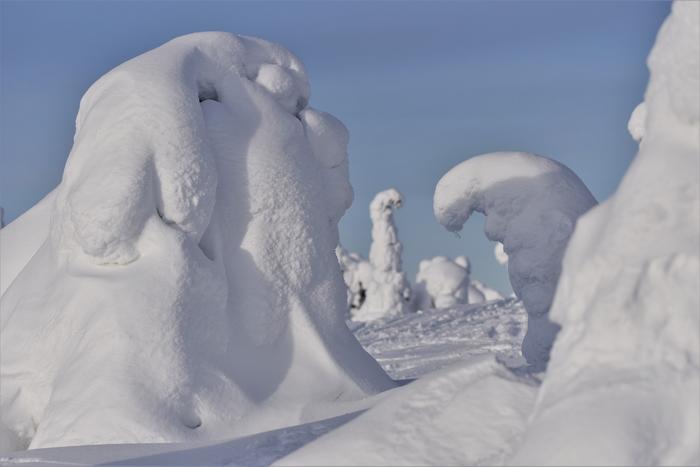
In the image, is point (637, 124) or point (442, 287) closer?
point (637, 124)

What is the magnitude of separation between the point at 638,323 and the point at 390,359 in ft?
42.0

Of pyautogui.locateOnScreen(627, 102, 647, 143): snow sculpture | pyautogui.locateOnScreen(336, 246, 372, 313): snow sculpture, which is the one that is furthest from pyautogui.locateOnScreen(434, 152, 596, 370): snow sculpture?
pyautogui.locateOnScreen(336, 246, 372, 313): snow sculpture

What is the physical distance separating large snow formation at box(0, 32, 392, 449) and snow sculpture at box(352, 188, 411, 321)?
22.2m

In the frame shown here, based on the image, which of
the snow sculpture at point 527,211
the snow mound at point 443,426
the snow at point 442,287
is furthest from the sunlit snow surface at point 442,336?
the snow at point 442,287

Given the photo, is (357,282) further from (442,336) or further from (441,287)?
(442,336)

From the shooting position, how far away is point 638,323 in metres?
4.79

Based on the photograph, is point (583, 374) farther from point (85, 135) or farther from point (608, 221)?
point (85, 135)

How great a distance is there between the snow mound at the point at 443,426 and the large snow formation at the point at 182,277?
404 centimetres

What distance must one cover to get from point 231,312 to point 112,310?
1.11m

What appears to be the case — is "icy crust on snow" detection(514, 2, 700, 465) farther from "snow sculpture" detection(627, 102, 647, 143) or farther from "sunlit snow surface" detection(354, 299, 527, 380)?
"sunlit snow surface" detection(354, 299, 527, 380)

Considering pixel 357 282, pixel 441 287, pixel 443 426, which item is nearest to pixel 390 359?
pixel 443 426

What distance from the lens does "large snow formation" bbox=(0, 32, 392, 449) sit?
379 inches

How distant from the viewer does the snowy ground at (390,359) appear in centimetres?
699

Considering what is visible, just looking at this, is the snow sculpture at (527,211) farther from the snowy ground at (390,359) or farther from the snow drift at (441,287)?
the snow drift at (441,287)
